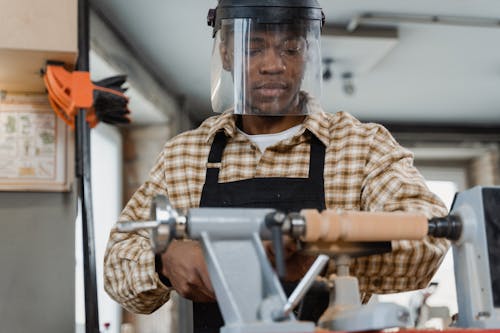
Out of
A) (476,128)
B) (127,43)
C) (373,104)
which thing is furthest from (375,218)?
(476,128)

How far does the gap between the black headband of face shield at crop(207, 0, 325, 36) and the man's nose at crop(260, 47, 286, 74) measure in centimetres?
7

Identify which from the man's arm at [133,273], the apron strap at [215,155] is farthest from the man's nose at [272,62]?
the man's arm at [133,273]

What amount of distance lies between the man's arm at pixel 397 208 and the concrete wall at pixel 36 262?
109 cm

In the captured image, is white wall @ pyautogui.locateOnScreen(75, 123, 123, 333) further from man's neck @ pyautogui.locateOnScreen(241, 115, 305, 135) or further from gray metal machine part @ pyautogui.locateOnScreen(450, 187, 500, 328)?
gray metal machine part @ pyautogui.locateOnScreen(450, 187, 500, 328)

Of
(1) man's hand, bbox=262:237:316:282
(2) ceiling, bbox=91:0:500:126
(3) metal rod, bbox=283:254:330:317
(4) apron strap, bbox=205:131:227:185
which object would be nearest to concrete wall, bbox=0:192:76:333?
(4) apron strap, bbox=205:131:227:185

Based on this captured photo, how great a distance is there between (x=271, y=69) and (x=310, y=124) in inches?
6.5

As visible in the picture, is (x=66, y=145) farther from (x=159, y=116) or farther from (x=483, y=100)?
(x=483, y=100)

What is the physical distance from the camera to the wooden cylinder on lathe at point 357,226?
969 mm

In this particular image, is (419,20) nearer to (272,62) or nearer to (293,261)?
(272,62)

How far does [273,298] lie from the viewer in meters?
0.95

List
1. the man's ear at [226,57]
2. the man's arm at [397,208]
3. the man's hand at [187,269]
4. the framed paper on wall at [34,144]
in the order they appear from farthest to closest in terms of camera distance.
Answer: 1. the framed paper on wall at [34,144]
2. the man's ear at [226,57]
3. the man's arm at [397,208]
4. the man's hand at [187,269]

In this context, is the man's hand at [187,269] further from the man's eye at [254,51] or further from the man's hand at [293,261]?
the man's eye at [254,51]

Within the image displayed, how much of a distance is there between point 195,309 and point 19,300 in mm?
833

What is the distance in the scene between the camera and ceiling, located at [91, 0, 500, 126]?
421cm
